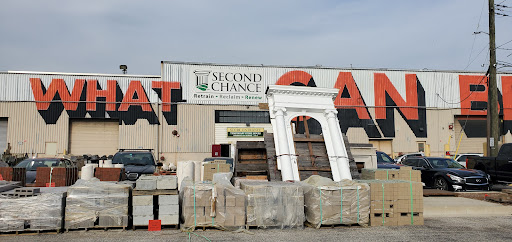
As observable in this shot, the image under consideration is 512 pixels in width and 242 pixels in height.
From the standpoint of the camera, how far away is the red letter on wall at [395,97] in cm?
3344

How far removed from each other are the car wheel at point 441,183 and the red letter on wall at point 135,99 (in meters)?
21.6

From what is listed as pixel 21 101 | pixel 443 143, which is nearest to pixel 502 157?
pixel 443 143

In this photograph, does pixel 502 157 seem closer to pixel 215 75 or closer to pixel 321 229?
pixel 321 229

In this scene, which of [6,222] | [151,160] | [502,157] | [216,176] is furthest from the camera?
[502,157]

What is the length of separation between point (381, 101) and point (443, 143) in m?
6.76

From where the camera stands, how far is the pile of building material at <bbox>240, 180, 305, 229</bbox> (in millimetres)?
8648

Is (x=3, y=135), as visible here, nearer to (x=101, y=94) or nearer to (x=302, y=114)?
(x=101, y=94)

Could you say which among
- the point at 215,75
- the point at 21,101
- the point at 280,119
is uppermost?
the point at 215,75

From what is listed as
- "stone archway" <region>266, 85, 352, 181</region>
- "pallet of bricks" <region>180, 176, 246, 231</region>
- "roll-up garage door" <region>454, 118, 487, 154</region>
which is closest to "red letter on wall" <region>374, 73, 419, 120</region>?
"roll-up garage door" <region>454, 118, 487, 154</region>

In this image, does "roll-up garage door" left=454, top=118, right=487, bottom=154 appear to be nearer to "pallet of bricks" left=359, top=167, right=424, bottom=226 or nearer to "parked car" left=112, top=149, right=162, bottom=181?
"pallet of bricks" left=359, top=167, right=424, bottom=226

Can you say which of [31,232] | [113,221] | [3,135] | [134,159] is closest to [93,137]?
[3,135]

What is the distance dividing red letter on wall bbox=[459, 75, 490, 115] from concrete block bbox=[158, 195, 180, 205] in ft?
107

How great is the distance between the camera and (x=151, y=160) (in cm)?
1576

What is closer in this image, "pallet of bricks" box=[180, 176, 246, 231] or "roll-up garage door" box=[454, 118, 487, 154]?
"pallet of bricks" box=[180, 176, 246, 231]
